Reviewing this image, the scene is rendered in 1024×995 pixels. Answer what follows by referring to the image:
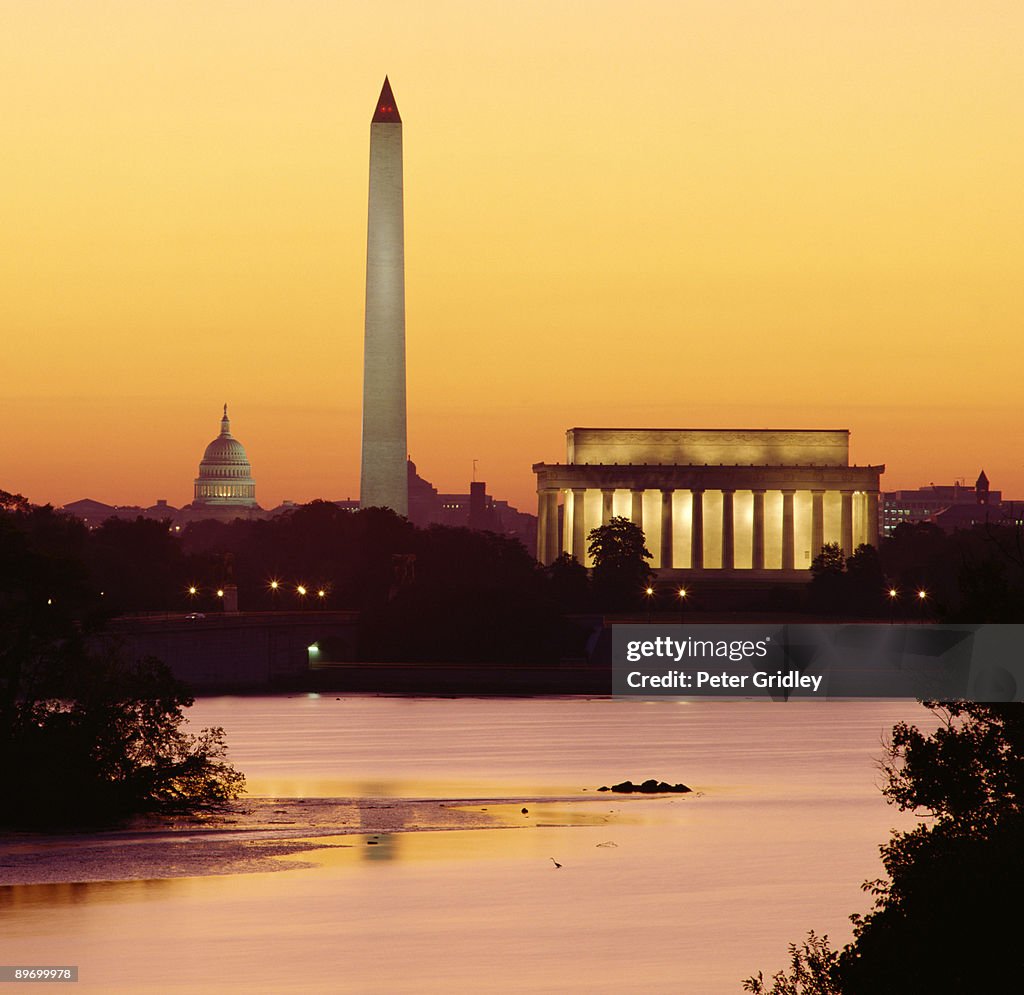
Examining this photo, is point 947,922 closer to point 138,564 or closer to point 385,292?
point 385,292

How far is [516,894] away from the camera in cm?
4597

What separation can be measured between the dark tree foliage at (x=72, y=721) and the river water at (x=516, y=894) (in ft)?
17.8

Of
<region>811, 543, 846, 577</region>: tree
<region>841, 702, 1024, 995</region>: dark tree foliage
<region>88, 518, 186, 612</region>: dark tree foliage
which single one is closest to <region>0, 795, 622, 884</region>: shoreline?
<region>841, 702, 1024, 995</region>: dark tree foliage

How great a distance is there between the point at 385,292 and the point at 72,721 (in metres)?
101

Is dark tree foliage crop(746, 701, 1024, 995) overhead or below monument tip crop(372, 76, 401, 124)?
below

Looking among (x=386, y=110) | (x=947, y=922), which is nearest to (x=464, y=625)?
(x=386, y=110)

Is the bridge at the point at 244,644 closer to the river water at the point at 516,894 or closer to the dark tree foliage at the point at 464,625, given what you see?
the dark tree foliage at the point at 464,625

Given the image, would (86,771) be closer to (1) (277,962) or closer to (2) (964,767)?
(1) (277,962)

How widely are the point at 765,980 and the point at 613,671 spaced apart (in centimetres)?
9210

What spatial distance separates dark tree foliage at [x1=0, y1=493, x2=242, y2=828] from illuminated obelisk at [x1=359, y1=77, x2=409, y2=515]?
9595 centimetres

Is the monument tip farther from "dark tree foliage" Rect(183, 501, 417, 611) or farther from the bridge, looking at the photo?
the bridge

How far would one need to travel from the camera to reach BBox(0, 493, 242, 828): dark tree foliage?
176ft

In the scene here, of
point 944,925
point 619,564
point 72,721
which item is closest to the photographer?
point 944,925

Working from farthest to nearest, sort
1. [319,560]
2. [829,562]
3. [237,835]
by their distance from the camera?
[829,562] → [319,560] → [237,835]
